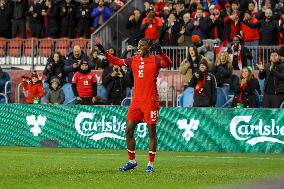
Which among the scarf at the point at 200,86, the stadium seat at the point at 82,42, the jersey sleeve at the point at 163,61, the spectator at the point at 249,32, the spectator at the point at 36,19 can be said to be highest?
the spectator at the point at 36,19

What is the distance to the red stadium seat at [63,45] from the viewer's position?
100ft

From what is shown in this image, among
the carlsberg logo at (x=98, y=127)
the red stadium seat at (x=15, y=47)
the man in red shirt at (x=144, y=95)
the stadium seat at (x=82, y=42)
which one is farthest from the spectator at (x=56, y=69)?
the man in red shirt at (x=144, y=95)

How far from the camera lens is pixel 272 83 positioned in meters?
23.4

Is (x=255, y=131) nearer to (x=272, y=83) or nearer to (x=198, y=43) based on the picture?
(x=272, y=83)

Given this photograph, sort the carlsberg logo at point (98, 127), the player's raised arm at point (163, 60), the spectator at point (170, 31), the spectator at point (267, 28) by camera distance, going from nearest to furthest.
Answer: the player's raised arm at point (163, 60)
the carlsberg logo at point (98, 127)
the spectator at point (267, 28)
the spectator at point (170, 31)

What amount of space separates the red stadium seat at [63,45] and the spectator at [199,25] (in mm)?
5094

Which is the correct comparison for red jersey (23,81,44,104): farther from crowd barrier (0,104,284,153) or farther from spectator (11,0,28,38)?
spectator (11,0,28,38)

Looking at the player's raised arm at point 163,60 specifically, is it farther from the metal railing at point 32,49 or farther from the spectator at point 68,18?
the spectator at point 68,18

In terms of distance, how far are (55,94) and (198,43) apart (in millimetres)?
4420

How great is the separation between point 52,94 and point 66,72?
138cm

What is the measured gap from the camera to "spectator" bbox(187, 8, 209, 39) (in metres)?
27.2

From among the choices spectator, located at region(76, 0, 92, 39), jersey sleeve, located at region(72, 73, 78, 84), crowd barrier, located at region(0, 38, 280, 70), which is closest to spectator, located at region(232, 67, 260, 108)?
jersey sleeve, located at region(72, 73, 78, 84)

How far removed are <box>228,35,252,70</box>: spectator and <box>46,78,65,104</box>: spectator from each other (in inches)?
203

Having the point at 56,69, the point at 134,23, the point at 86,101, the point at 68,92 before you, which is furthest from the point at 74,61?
the point at 134,23
